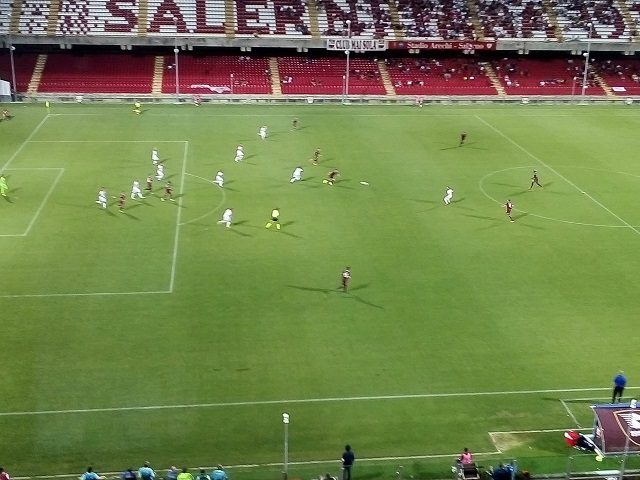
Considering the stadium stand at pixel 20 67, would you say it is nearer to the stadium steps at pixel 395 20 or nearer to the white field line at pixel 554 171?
the stadium steps at pixel 395 20

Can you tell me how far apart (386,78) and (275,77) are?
489 inches

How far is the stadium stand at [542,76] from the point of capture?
86.6 meters

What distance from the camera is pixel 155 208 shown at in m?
46.6

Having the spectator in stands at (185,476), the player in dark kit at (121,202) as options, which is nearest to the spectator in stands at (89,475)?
the spectator in stands at (185,476)

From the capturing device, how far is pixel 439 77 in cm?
8744

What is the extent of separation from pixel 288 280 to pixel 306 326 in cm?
474

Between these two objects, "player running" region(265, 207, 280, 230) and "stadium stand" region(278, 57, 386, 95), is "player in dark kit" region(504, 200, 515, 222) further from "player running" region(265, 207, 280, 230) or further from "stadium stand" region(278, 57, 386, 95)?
"stadium stand" region(278, 57, 386, 95)

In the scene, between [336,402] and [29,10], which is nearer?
[336,402]

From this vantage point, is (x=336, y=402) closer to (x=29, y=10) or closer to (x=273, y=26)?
(x=273, y=26)

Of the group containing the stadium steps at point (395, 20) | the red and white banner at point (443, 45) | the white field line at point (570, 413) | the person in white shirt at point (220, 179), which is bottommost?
the white field line at point (570, 413)

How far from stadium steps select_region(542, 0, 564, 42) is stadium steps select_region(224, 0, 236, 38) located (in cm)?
3735

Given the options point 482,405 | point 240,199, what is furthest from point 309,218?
point 482,405

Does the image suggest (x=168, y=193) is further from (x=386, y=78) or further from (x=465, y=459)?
(x=386, y=78)

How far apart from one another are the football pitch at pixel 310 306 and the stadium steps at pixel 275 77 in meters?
23.3
